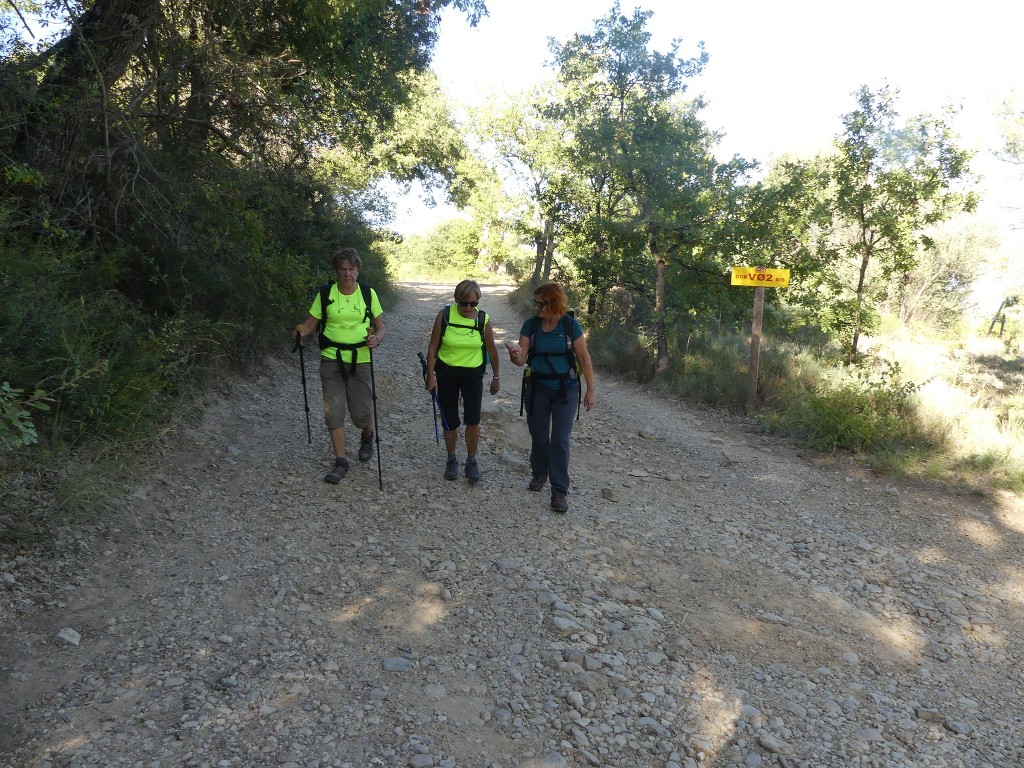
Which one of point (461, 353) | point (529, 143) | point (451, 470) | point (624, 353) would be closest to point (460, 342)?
point (461, 353)

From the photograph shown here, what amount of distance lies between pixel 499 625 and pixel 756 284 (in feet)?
23.5

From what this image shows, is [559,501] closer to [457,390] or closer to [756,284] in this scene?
[457,390]

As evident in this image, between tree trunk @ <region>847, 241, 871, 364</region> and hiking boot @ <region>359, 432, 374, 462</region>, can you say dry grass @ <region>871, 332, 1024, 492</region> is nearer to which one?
tree trunk @ <region>847, 241, 871, 364</region>

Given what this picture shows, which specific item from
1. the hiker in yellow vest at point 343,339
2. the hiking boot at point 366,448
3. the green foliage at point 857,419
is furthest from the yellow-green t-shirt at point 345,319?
the green foliage at point 857,419

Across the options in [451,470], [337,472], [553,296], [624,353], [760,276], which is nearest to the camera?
[553,296]

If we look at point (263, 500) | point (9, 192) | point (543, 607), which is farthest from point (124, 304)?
point (543, 607)

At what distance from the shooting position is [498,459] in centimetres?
712

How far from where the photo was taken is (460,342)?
19.0 ft

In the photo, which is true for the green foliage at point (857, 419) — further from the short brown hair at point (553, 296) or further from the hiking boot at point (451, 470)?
the hiking boot at point (451, 470)

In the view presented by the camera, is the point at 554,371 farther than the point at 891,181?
No

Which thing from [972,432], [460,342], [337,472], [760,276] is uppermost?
[760,276]

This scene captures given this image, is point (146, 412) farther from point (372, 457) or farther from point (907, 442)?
point (907, 442)

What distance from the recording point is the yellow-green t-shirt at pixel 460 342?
5.76m

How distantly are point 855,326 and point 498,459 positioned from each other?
21.4 feet
